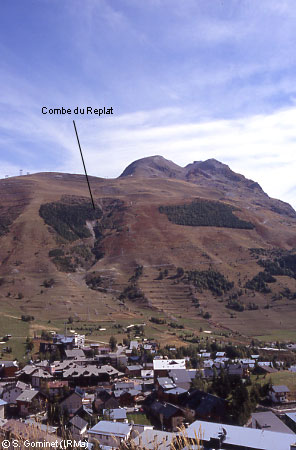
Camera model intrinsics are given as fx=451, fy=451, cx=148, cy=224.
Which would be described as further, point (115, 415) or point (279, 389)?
point (279, 389)

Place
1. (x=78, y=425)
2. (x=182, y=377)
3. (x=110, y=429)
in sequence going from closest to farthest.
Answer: (x=110, y=429)
(x=78, y=425)
(x=182, y=377)

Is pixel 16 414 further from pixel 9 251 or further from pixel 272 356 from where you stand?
pixel 9 251

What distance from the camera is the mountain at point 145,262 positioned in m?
72.9

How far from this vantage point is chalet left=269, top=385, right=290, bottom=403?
3033cm

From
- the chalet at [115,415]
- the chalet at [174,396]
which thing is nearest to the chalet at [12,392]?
the chalet at [115,415]

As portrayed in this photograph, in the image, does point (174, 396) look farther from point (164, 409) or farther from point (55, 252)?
point (55, 252)

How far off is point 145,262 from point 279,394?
2755 inches

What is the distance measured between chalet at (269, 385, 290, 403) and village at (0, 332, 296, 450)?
65mm

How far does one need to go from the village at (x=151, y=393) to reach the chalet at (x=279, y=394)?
0.07 m

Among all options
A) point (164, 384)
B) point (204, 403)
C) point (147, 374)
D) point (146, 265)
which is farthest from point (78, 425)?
point (146, 265)

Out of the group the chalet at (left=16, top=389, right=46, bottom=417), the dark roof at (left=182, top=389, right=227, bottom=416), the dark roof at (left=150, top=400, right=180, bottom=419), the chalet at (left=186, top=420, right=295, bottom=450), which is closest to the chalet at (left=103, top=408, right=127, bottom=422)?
the dark roof at (left=150, top=400, right=180, bottom=419)

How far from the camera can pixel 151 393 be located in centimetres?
3384

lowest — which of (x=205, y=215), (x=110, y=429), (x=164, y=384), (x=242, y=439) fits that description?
(x=164, y=384)

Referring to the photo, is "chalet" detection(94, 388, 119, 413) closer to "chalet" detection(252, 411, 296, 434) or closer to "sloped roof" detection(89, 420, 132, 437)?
"sloped roof" detection(89, 420, 132, 437)
